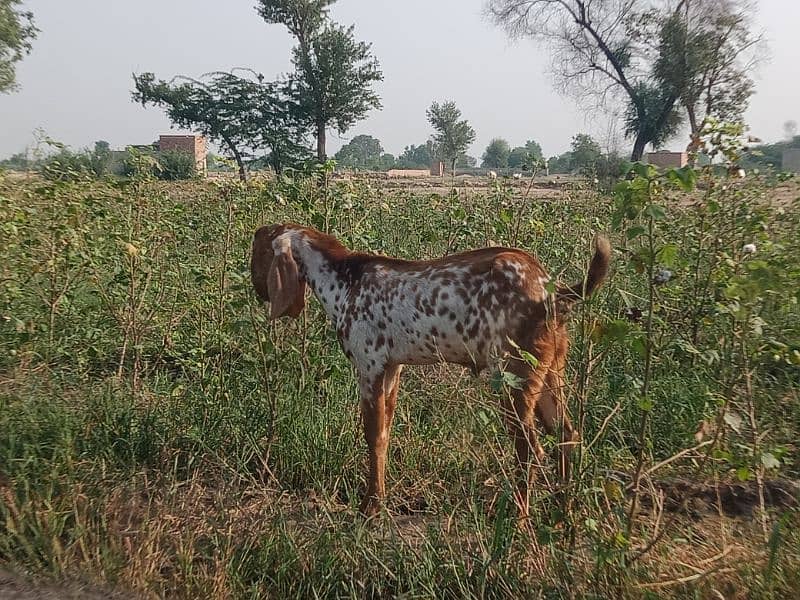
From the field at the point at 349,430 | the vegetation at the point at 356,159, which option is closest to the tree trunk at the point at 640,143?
the vegetation at the point at 356,159

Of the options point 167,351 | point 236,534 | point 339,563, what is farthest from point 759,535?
point 167,351

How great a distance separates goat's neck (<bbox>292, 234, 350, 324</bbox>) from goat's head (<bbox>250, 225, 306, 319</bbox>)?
2.6 inches

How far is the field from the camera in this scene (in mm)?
3117

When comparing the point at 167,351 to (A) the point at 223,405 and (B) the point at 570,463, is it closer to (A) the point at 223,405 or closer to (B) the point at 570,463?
(A) the point at 223,405

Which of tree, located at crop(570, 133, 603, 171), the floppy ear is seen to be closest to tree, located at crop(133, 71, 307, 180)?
tree, located at crop(570, 133, 603, 171)

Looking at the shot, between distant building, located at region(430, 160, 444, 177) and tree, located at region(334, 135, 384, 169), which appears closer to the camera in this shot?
tree, located at region(334, 135, 384, 169)

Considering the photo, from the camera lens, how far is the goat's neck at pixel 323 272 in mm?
4352

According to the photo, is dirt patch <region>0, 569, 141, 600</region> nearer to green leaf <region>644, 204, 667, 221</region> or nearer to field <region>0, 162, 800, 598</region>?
field <region>0, 162, 800, 598</region>

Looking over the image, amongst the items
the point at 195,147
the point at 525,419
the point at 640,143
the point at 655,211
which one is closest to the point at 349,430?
the point at 525,419

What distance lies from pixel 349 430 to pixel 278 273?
1.14 meters

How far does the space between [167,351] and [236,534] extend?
7.56 feet

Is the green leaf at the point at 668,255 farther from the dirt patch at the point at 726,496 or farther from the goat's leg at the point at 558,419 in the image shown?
the dirt patch at the point at 726,496

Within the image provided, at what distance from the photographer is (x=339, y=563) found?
346cm

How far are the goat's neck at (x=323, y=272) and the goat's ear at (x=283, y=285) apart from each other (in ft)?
0.29
